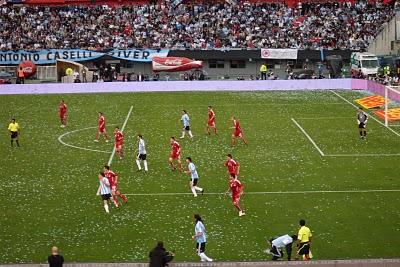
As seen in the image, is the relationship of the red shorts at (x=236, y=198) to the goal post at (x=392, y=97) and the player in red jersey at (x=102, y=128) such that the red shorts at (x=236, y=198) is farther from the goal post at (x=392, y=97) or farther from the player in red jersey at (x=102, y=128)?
the goal post at (x=392, y=97)

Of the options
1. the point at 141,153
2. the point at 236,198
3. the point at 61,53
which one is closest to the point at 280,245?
the point at 236,198

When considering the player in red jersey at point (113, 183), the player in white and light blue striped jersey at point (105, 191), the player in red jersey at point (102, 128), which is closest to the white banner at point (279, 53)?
the player in red jersey at point (102, 128)

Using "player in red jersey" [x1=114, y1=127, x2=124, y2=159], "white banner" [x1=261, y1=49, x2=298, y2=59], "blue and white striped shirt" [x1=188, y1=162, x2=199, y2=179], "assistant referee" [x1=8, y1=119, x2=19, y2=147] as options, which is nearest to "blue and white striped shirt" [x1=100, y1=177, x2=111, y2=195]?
"blue and white striped shirt" [x1=188, y1=162, x2=199, y2=179]

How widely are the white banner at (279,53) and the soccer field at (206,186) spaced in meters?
17.3

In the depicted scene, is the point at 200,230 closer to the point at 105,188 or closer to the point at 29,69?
the point at 105,188

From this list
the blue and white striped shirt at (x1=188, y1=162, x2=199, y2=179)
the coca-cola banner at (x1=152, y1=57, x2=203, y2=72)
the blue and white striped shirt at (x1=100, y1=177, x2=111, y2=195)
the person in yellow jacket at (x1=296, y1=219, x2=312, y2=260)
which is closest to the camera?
the person in yellow jacket at (x1=296, y1=219, x2=312, y2=260)

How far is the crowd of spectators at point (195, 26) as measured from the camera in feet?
243

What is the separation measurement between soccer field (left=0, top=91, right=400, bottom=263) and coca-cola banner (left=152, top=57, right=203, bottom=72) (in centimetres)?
1490

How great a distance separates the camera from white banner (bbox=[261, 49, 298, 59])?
7219cm

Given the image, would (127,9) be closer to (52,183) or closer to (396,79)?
(396,79)

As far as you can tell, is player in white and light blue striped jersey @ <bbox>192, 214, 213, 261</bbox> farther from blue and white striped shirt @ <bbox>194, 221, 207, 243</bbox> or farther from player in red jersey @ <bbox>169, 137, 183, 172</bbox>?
player in red jersey @ <bbox>169, 137, 183, 172</bbox>

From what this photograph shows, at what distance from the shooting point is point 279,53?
72250 millimetres

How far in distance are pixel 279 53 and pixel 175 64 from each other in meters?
9.23

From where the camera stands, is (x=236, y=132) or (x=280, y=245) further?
(x=236, y=132)
